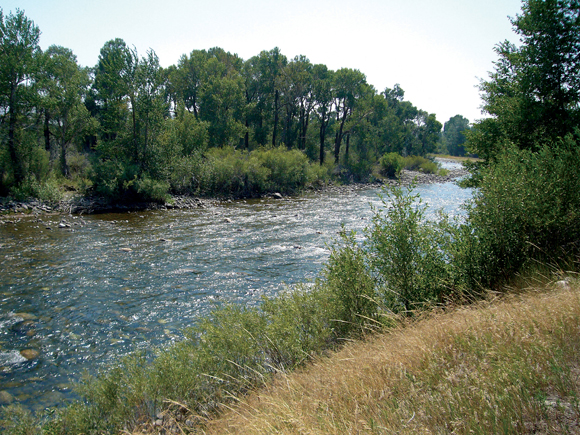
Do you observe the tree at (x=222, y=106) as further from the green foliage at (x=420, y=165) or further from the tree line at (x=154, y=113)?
the green foliage at (x=420, y=165)

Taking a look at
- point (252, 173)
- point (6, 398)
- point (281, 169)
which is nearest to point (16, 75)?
point (252, 173)

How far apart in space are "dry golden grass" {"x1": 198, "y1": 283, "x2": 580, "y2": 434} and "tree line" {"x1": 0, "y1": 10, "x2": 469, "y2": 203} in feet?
80.3

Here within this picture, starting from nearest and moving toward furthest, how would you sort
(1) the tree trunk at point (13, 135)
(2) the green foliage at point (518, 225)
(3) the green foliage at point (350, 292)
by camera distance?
1. (3) the green foliage at point (350, 292)
2. (2) the green foliage at point (518, 225)
3. (1) the tree trunk at point (13, 135)

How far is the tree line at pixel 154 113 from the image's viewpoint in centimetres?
2408

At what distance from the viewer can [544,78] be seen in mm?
14523

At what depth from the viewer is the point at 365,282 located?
6.70 m

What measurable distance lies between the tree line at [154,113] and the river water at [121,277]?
20.1ft

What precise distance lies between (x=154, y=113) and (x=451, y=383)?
28.3m

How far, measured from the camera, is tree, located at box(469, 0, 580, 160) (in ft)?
46.0

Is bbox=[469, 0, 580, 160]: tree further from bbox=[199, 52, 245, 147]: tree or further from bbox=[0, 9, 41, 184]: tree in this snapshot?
bbox=[199, 52, 245, 147]: tree

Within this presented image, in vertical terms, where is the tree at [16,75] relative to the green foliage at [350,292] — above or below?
above

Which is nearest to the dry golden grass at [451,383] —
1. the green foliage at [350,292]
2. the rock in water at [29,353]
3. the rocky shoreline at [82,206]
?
the green foliage at [350,292]

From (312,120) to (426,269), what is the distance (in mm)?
52430

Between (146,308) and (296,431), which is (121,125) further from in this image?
(296,431)
